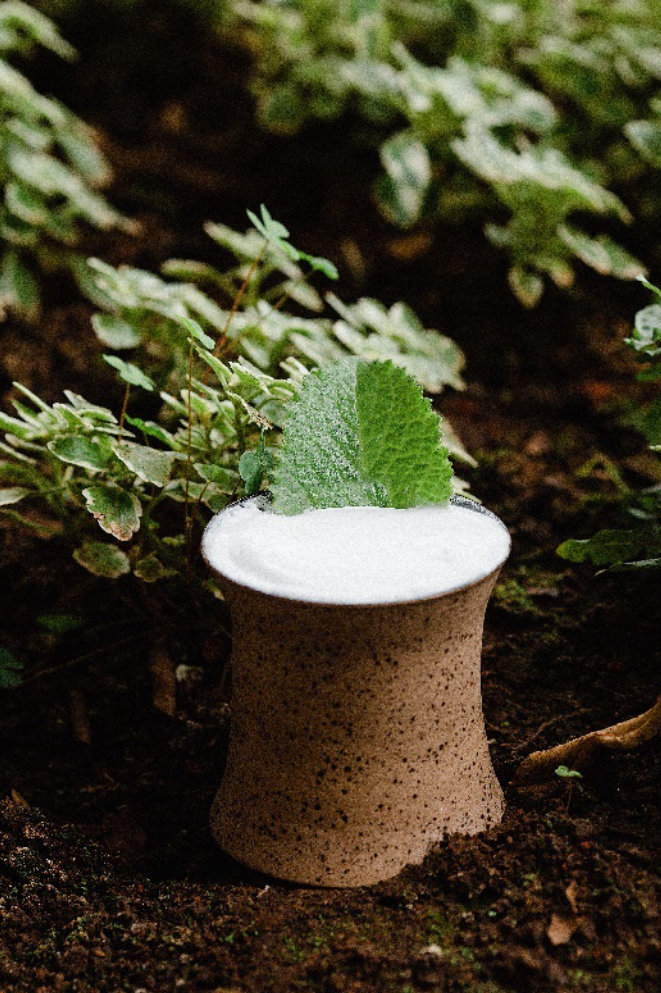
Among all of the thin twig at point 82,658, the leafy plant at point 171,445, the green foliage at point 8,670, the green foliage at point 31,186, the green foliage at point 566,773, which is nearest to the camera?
the green foliage at point 566,773

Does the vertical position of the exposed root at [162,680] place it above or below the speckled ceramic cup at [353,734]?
below

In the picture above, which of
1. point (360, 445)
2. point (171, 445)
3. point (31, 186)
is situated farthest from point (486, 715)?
point (31, 186)

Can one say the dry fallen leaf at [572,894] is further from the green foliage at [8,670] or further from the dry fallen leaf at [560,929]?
the green foliage at [8,670]

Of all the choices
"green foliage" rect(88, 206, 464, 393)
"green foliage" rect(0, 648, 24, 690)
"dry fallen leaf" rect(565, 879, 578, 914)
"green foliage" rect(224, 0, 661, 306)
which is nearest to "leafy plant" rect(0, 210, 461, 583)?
"green foliage" rect(88, 206, 464, 393)

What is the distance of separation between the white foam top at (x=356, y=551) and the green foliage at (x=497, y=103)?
1.41m

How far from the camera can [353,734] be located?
1339mm

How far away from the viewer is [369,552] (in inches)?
51.9

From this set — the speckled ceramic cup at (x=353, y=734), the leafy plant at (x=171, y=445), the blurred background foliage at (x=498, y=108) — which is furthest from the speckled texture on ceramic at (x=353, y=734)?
the blurred background foliage at (x=498, y=108)

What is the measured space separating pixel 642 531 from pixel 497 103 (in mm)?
1570


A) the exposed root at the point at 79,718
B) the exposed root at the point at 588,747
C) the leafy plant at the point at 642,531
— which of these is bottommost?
the exposed root at the point at 79,718

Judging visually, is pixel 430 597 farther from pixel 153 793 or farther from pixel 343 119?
pixel 343 119

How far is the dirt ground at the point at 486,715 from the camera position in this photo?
127 cm

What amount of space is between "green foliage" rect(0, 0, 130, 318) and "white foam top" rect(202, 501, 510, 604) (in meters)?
1.73

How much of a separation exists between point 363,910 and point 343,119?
2.73 metres
